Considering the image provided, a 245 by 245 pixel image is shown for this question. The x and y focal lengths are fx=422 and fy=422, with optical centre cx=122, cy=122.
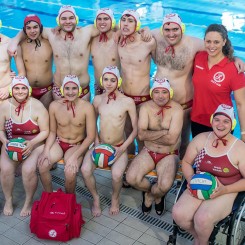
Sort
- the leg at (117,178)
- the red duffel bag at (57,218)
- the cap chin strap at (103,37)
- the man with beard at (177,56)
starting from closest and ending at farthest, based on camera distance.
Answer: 1. the red duffel bag at (57,218)
2. the leg at (117,178)
3. the man with beard at (177,56)
4. the cap chin strap at (103,37)

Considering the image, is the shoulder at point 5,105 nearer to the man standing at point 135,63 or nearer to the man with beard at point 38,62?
the man with beard at point 38,62

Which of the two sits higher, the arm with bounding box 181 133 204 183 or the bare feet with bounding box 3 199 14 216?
the arm with bounding box 181 133 204 183

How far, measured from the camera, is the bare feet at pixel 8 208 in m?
5.30

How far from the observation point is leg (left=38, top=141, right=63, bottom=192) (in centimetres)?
520

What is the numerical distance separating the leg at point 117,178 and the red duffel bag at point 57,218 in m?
0.54

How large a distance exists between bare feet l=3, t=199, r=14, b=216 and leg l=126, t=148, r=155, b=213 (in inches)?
60.6

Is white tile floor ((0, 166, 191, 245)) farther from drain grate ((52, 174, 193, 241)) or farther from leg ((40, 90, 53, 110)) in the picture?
leg ((40, 90, 53, 110))

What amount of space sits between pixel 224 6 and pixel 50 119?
11.4 metres

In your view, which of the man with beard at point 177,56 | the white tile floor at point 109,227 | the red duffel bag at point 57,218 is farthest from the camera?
the man with beard at point 177,56

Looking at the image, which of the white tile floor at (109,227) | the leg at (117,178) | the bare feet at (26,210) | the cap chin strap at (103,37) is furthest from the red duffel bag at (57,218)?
the cap chin strap at (103,37)

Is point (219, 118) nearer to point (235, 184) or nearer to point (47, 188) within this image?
point (235, 184)

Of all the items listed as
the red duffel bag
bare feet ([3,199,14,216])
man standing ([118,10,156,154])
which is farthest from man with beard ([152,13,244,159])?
bare feet ([3,199,14,216])

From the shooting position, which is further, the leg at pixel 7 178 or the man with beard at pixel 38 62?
the man with beard at pixel 38 62

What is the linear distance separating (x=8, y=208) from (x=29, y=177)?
1.73 feet
